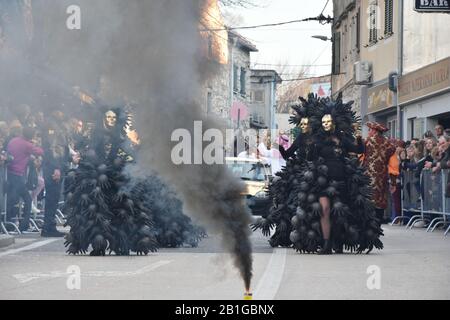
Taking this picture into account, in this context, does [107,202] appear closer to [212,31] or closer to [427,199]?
[212,31]

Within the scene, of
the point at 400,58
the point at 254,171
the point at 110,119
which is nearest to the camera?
the point at 110,119

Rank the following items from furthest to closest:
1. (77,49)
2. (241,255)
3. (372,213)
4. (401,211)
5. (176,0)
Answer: (401,211) → (372,213) → (77,49) → (176,0) → (241,255)

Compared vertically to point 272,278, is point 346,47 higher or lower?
higher

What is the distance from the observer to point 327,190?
17219 millimetres

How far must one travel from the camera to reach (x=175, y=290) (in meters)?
11.0

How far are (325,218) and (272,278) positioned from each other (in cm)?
489

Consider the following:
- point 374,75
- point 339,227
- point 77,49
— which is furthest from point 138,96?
point 374,75

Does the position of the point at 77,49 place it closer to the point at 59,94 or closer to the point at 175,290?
the point at 59,94

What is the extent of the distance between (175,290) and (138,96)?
101 inches

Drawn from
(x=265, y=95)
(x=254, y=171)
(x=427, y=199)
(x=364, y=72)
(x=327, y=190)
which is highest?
(x=265, y=95)

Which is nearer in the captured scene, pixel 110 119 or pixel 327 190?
pixel 110 119

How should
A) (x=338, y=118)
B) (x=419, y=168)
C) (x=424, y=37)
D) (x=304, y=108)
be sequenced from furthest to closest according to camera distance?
(x=424, y=37) → (x=419, y=168) → (x=304, y=108) → (x=338, y=118)

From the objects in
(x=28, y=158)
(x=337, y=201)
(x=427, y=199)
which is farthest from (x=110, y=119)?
(x=427, y=199)

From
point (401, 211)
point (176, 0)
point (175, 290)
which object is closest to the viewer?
point (175, 290)
